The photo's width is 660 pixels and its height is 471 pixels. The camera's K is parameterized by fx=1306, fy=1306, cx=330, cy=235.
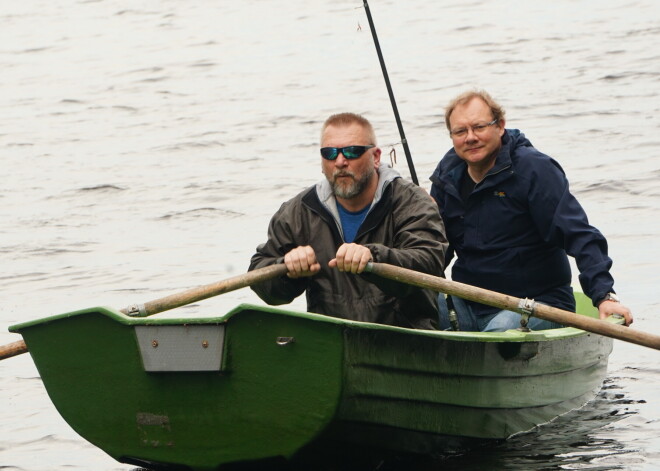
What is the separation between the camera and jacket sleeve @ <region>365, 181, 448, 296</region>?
5.62 meters

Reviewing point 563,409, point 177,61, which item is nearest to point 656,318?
point 563,409

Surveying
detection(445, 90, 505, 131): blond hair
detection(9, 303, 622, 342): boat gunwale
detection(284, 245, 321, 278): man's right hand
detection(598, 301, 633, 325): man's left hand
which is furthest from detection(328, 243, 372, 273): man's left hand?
detection(598, 301, 633, 325): man's left hand

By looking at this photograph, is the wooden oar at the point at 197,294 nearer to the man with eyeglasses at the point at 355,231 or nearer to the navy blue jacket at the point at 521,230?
the man with eyeglasses at the point at 355,231

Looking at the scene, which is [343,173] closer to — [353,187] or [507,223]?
[353,187]

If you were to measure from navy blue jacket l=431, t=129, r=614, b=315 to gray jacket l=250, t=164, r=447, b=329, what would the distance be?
0.71m

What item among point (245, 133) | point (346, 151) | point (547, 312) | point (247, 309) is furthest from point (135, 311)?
point (245, 133)

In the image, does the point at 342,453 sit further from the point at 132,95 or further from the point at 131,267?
the point at 132,95

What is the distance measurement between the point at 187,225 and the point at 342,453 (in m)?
7.83

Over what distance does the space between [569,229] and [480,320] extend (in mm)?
693

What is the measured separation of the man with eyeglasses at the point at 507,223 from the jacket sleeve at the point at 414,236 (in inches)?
26.1

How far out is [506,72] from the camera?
19.1 meters

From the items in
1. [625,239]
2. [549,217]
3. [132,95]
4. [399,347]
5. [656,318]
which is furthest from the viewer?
[132,95]

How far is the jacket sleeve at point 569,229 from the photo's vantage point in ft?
20.6

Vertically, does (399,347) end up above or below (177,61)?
below
